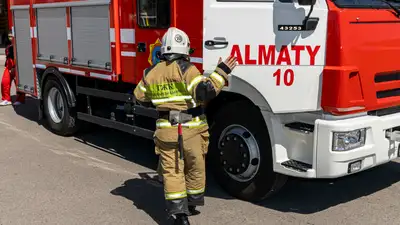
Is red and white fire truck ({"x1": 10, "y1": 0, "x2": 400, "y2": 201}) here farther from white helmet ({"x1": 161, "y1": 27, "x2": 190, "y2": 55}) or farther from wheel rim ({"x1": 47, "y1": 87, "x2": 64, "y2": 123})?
wheel rim ({"x1": 47, "y1": 87, "x2": 64, "y2": 123})

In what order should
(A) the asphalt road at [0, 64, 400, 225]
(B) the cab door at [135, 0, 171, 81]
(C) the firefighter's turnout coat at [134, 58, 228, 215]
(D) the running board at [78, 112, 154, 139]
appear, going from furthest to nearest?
(D) the running board at [78, 112, 154, 139] → (B) the cab door at [135, 0, 171, 81] → (A) the asphalt road at [0, 64, 400, 225] → (C) the firefighter's turnout coat at [134, 58, 228, 215]

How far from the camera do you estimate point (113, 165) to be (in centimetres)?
609

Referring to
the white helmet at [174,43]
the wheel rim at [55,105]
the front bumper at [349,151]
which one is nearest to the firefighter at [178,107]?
the white helmet at [174,43]

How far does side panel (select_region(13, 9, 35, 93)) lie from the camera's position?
315 inches

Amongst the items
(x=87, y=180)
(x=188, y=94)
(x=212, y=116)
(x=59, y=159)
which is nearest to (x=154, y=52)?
(x=212, y=116)

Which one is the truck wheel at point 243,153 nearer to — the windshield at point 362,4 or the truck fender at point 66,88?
the windshield at point 362,4

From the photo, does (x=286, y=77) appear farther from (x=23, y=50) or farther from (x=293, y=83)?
(x=23, y=50)

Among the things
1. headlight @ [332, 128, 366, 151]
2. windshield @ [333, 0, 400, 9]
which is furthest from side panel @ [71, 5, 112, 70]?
headlight @ [332, 128, 366, 151]

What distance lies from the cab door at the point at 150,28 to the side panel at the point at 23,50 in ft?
10.7

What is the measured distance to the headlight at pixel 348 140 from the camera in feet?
13.0

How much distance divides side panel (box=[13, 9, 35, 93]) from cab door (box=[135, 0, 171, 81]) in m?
3.26

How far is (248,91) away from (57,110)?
4381 mm

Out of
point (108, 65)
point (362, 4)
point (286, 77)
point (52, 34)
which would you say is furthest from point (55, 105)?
point (362, 4)

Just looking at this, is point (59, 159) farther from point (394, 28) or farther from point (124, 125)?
point (394, 28)
